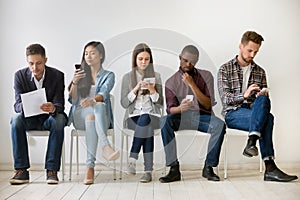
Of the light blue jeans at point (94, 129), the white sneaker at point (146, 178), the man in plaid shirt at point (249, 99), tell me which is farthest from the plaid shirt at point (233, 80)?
Answer: the light blue jeans at point (94, 129)

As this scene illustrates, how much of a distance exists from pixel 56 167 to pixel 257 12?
199cm

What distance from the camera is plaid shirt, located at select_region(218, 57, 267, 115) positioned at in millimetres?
3740

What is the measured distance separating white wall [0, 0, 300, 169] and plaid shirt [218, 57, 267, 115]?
378mm

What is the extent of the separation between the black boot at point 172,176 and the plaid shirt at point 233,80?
590mm

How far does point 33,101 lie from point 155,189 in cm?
103

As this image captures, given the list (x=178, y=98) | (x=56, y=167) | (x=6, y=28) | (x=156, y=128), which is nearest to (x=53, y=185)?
(x=56, y=167)

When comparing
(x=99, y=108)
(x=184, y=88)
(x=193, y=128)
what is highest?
(x=184, y=88)

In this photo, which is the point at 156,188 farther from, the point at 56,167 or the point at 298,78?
the point at 298,78

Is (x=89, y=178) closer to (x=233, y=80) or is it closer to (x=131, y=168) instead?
(x=131, y=168)

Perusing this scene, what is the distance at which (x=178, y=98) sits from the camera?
12.2ft

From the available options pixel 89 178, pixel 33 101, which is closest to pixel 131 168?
pixel 89 178

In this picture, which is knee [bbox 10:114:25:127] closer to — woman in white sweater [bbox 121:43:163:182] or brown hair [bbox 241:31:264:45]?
woman in white sweater [bbox 121:43:163:182]

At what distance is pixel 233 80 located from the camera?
378 cm

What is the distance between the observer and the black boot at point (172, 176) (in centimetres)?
346
